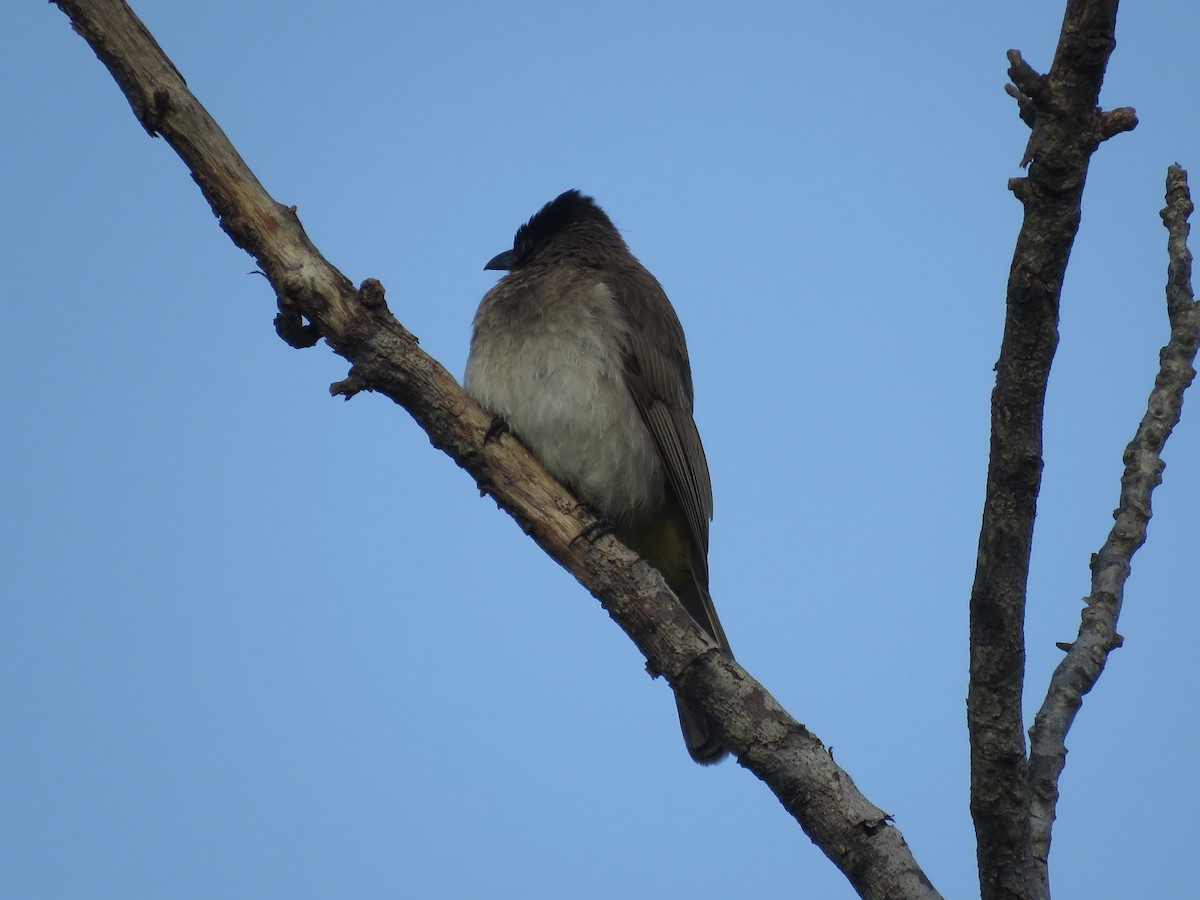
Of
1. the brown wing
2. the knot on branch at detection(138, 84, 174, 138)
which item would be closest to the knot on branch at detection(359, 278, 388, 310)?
the knot on branch at detection(138, 84, 174, 138)

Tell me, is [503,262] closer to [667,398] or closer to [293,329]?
[667,398]

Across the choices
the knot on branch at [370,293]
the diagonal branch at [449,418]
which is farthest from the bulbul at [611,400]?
the knot on branch at [370,293]

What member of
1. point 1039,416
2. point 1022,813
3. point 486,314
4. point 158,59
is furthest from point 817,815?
point 158,59

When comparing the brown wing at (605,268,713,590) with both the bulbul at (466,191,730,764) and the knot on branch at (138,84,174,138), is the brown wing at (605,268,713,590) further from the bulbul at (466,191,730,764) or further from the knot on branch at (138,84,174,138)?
the knot on branch at (138,84,174,138)

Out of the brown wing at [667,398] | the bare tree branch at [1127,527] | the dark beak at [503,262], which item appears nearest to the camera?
the bare tree branch at [1127,527]

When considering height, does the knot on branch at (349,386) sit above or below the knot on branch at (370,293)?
below

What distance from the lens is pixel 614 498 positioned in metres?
5.53

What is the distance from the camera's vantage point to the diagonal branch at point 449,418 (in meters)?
3.97

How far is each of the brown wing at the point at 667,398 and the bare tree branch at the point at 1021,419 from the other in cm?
244

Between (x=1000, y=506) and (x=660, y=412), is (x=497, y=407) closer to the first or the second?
(x=660, y=412)

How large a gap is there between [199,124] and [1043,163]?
9.75 feet

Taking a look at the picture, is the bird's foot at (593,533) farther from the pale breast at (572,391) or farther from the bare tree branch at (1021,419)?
the bare tree branch at (1021,419)

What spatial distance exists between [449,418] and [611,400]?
1.10m

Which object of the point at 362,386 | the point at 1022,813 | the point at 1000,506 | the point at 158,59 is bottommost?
the point at 1022,813
